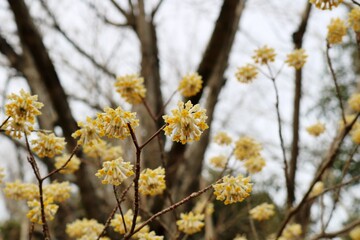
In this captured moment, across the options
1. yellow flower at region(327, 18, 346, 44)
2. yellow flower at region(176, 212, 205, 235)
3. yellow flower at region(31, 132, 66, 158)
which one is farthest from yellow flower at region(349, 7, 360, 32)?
yellow flower at region(31, 132, 66, 158)

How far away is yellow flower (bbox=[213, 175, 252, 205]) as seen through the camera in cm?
109

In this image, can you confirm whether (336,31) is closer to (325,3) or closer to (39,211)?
(325,3)

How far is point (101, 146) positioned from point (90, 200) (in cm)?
119

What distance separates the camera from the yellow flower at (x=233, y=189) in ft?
3.59

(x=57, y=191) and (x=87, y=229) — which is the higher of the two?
(x=57, y=191)

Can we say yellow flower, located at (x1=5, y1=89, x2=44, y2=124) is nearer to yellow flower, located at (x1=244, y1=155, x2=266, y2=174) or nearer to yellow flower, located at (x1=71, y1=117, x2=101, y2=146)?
yellow flower, located at (x1=71, y1=117, x2=101, y2=146)

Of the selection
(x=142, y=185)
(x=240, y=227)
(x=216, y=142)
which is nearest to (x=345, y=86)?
(x=240, y=227)

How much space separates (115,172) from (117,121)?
0.15 m

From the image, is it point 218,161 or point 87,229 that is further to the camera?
point 218,161

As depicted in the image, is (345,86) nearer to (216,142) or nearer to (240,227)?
(240,227)

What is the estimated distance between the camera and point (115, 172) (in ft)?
3.56

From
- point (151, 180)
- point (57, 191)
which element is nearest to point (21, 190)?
point (57, 191)

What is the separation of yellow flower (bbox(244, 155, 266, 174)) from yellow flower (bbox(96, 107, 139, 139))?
1200 mm

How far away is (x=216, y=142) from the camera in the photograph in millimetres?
2332
